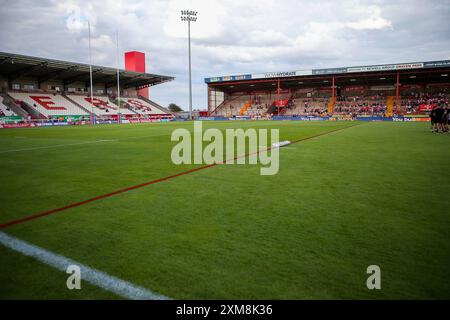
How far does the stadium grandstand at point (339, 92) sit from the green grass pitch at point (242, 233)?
140 ft

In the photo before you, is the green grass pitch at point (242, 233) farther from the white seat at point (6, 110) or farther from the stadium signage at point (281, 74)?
the stadium signage at point (281, 74)

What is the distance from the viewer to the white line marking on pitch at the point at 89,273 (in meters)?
2.36

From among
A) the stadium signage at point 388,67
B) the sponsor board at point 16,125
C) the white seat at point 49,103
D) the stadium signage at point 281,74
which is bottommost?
the sponsor board at point 16,125

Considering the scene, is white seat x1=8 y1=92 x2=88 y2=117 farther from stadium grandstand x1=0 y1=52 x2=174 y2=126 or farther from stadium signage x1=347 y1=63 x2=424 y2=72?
stadium signage x1=347 y1=63 x2=424 y2=72

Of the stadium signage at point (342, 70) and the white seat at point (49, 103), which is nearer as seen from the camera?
the stadium signage at point (342, 70)

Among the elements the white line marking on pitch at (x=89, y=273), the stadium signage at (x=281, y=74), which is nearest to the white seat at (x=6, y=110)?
the stadium signage at (x=281, y=74)

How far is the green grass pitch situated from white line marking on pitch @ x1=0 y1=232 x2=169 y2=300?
2.5 inches

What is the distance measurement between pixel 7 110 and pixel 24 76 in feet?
37.5

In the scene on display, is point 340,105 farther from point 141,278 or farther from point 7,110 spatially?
point 141,278

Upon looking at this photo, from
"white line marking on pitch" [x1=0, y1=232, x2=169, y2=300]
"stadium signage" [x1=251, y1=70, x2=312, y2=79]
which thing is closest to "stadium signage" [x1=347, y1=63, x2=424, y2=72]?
"stadium signage" [x1=251, y1=70, x2=312, y2=79]

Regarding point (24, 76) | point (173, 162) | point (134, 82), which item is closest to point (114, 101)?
point (134, 82)

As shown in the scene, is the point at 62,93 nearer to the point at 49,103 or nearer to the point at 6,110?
the point at 49,103

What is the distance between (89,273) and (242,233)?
1674mm

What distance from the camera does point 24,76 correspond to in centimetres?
4825
